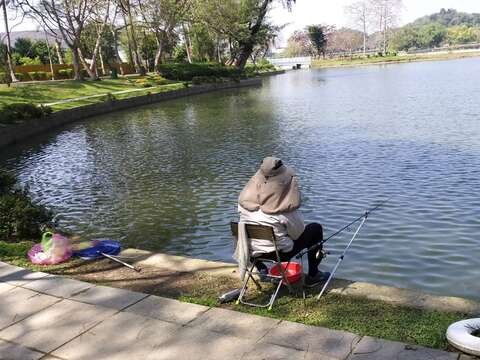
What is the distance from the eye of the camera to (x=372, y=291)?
17.4 ft

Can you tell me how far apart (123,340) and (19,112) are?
860 inches

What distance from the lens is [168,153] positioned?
56.7 ft

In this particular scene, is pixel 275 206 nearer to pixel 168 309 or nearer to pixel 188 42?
pixel 168 309

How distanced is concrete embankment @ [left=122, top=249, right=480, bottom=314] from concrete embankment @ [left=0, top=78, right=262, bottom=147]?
1732 centimetres

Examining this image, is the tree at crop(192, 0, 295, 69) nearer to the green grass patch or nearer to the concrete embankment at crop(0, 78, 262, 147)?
the concrete embankment at crop(0, 78, 262, 147)

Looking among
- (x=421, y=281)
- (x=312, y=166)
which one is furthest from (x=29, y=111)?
(x=421, y=281)

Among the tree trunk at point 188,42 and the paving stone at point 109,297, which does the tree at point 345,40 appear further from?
the paving stone at point 109,297

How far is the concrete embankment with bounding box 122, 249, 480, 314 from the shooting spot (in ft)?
15.9

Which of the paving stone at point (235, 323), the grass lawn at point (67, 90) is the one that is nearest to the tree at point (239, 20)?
the grass lawn at point (67, 90)

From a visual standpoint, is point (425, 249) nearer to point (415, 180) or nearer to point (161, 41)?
point (415, 180)

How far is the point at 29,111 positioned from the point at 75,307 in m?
21.4

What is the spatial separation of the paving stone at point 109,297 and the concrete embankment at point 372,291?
95 cm

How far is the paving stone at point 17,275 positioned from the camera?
6.02 metres

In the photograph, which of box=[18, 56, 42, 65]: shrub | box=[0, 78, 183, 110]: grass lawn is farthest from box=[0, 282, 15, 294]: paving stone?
box=[18, 56, 42, 65]: shrub
